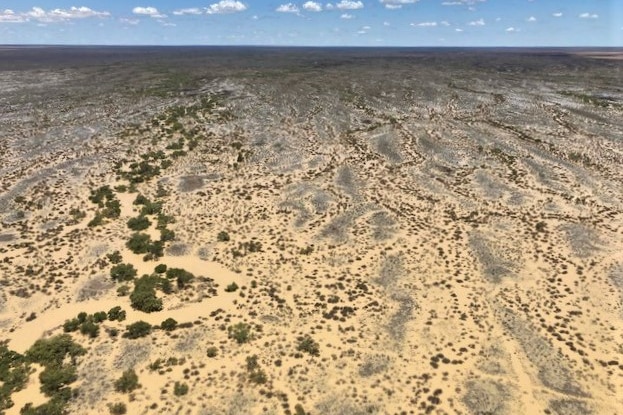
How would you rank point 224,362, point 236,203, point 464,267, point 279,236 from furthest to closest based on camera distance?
point 236,203, point 279,236, point 464,267, point 224,362

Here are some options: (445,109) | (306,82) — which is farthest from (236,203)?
(306,82)

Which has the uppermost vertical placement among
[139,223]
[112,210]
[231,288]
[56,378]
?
[112,210]

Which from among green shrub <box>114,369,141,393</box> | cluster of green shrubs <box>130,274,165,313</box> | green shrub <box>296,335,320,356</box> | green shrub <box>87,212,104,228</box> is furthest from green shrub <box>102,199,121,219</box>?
green shrub <box>296,335,320,356</box>

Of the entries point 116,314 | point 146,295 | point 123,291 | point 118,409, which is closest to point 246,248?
point 146,295

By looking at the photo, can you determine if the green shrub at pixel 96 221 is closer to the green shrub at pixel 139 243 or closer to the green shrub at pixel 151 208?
the green shrub at pixel 151 208

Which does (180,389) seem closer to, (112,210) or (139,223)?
(139,223)

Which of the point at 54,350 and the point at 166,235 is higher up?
the point at 166,235

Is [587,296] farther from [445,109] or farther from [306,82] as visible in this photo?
[306,82]
